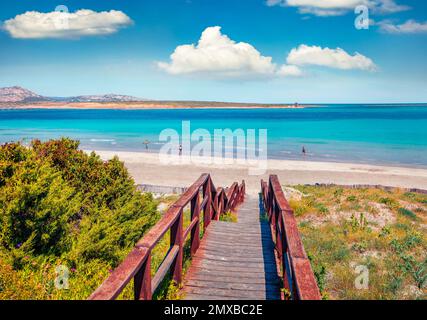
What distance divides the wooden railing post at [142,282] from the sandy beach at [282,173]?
70.0 ft

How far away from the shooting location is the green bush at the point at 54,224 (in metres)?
5.86

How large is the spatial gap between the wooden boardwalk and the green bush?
166 centimetres

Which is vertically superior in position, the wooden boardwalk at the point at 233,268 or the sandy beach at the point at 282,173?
the wooden boardwalk at the point at 233,268

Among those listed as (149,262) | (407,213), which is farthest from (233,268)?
(407,213)

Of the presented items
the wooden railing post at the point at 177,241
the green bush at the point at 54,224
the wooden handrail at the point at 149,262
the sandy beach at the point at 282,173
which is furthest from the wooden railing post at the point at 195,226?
the sandy beach at the point at 282,173

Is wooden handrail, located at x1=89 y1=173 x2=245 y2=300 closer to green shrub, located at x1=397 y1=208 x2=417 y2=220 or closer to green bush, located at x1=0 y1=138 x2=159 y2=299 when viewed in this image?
green bush, located at x1=0 y1=138 x2=159 y2=299

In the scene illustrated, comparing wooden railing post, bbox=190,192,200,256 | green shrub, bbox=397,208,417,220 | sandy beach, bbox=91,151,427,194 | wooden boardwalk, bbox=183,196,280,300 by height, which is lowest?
sandy beach, bbox=91,151,427,194

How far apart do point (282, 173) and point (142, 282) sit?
30738 mm

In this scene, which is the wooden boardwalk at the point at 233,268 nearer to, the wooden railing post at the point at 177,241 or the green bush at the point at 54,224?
the wooden railing post at the point at 177,241

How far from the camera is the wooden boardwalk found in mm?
4699

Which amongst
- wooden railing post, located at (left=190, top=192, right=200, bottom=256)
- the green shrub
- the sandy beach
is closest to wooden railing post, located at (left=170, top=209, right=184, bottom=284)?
wooden railing post, located at (left=190, top=192, right=200, bottom=256)

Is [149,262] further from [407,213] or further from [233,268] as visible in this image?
[407,213]
